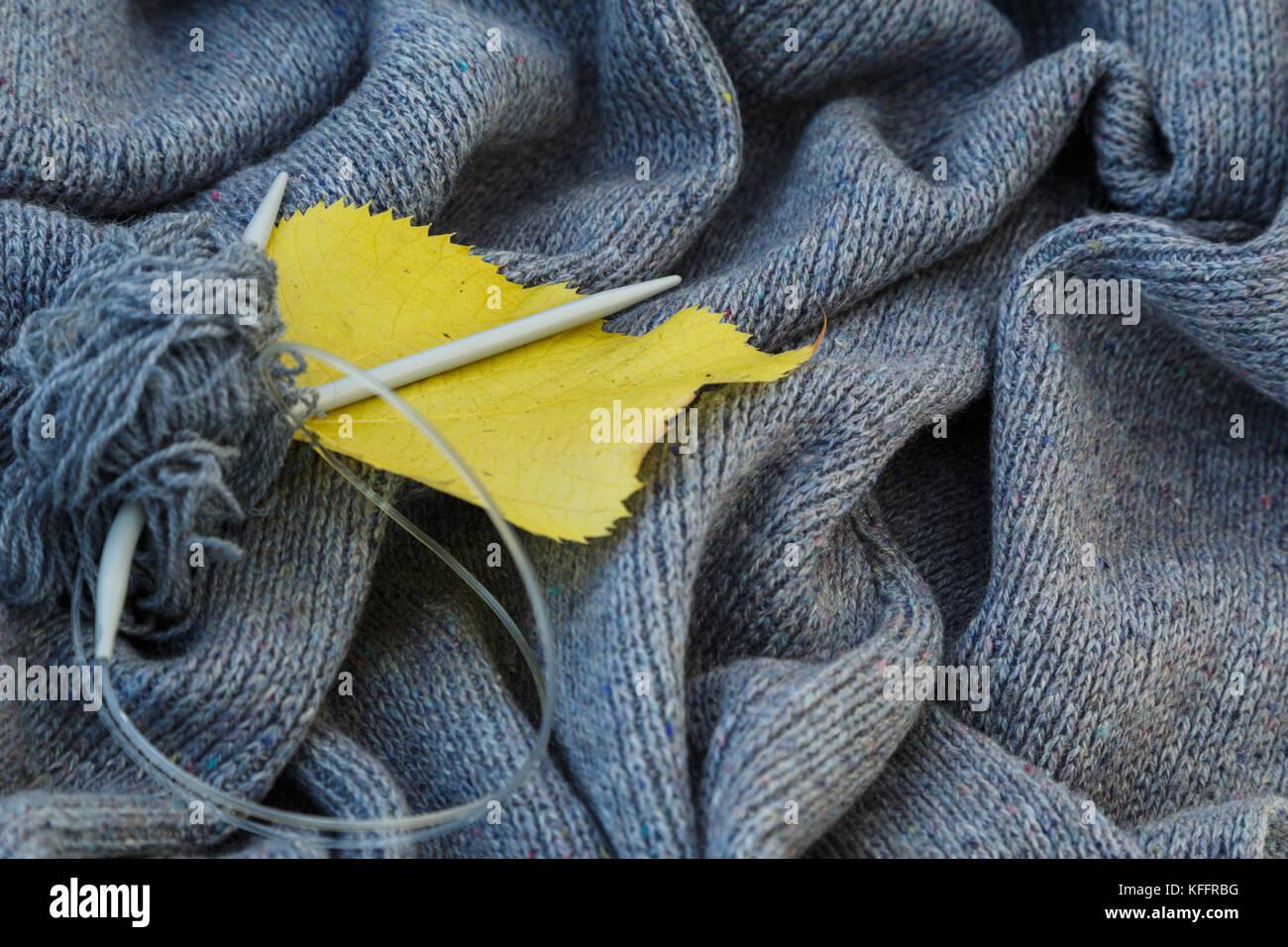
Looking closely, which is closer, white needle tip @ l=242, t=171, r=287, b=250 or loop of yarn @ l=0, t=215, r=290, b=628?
loop of yarn @ l=0, t=215, r=290, b=628

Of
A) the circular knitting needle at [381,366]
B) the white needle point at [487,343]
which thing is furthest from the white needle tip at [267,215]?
the white needle point at [487,343]

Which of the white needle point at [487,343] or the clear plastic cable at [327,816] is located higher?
the white needle point at [487,343]

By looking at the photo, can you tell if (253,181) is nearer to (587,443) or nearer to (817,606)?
(587,443)

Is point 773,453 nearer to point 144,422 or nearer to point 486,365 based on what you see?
point 486,365

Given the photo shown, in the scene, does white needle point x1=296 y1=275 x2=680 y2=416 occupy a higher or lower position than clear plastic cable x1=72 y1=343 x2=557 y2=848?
higher

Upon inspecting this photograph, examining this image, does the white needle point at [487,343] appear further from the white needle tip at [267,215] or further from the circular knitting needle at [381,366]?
the white needle tip at [267,215]

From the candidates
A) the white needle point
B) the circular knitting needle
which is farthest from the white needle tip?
the white needle point

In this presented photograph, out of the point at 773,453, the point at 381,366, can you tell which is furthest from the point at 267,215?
the point at 773,453

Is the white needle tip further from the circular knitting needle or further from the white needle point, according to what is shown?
the white needle point
